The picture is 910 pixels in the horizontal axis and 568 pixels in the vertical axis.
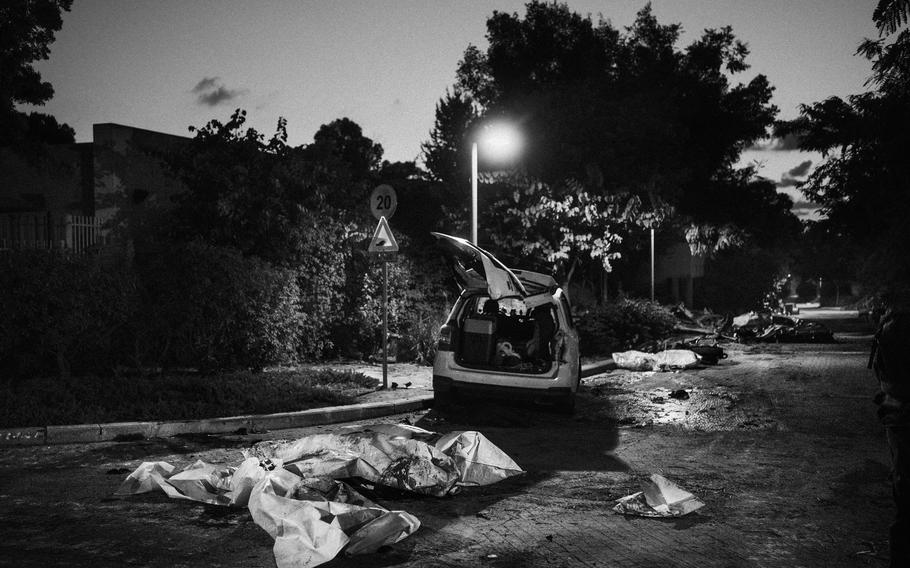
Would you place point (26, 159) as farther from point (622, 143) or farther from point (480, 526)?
point (480, 526)

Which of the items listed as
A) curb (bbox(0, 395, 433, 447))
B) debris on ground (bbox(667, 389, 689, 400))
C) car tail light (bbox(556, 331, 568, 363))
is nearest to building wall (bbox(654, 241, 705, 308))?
debris on ground (bbox(667, 389, 689, 400))

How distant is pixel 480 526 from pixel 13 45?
880 inches

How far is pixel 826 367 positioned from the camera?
17094 mm

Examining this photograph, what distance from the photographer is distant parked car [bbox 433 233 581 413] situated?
31.0 ft

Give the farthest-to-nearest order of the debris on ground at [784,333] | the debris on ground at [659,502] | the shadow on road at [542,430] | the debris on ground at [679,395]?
the debris on ground at [784,333], the debris on ground at [679,395], the shadow on road at [542,430], the debris on ground at [659,502]

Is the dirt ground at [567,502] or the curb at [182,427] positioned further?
the curb at [182,427]

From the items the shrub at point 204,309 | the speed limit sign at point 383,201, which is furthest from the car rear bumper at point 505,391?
the shrub at point 204,309

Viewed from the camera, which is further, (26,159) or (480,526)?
(26,159)

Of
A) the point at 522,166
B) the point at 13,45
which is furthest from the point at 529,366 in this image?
the point at 13,45

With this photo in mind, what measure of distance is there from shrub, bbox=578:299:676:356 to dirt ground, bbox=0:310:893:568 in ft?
32.1

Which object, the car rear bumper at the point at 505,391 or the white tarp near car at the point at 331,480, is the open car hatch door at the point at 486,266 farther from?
the white tarp near car at the point at 331,480

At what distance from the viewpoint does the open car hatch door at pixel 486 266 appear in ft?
30.1

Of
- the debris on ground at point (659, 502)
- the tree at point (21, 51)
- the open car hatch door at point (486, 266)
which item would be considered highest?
the tree at point (21, 51)

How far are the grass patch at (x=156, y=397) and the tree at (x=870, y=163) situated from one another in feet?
39.1
